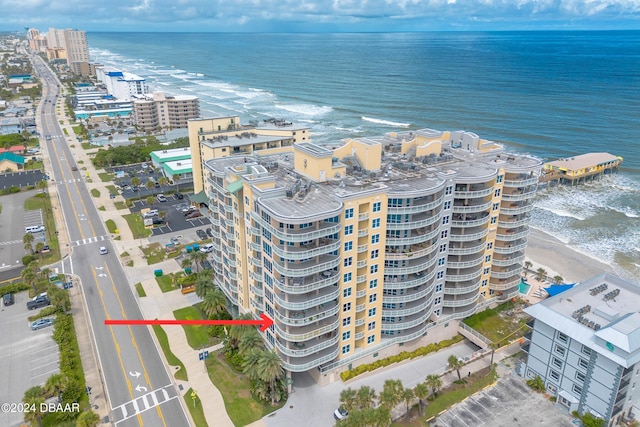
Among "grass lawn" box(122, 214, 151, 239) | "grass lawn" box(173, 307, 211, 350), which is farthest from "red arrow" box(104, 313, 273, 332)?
"grass lawn" box(122, 214, 151, 239)

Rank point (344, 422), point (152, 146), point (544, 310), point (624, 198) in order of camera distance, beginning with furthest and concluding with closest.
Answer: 1. point (152, 146)
2. point (624, 198)
3. point (544, 310)
4. point (344, 422)

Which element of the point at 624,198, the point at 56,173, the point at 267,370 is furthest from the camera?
the point at 56,173

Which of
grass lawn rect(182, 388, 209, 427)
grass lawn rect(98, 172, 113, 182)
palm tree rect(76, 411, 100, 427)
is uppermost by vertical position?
palm tree rect(76, 411, 100, 427)

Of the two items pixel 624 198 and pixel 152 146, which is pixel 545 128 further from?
pixel 152 146

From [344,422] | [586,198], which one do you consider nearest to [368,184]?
[344,422]

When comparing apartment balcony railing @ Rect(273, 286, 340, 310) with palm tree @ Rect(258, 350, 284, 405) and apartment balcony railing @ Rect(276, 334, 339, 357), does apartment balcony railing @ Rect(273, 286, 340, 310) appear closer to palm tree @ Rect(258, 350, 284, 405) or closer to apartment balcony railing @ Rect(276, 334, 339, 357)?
apartment balcony railing @ Rect(276, 334, 339, 357)

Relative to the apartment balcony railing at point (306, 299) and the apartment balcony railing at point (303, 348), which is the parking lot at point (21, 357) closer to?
the apartment balcony railing at point (303, 348)

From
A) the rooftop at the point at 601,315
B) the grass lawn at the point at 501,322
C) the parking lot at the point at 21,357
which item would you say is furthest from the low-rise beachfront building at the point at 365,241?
the parking lot at the point at 21,357
